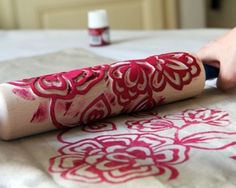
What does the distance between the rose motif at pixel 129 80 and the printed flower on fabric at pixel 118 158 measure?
0.25 ft

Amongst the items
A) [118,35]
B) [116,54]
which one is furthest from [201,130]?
[118,35]

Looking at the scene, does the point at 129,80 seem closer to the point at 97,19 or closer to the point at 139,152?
the point at 139,152

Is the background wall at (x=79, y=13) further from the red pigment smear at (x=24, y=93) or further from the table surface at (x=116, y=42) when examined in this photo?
the red pigment smear at (x=24, y=93)

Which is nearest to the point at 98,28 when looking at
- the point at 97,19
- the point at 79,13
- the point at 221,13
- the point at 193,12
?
the point at 97,19

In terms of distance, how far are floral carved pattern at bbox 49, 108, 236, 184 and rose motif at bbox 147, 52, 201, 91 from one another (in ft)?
0.14

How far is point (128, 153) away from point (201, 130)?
11cm

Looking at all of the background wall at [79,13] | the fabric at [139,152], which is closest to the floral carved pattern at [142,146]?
the fabric at [139,152]

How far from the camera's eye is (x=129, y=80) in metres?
0.62

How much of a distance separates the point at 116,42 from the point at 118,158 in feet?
2.80

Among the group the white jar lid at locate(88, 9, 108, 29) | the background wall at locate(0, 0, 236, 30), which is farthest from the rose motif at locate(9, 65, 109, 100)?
the background wall at locate(0, 0, 236, 30)

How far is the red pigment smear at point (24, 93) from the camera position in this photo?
0.56 m

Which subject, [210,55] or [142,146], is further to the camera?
[210,55]

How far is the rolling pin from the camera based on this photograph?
0.56 meters

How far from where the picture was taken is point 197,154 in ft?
1.60
